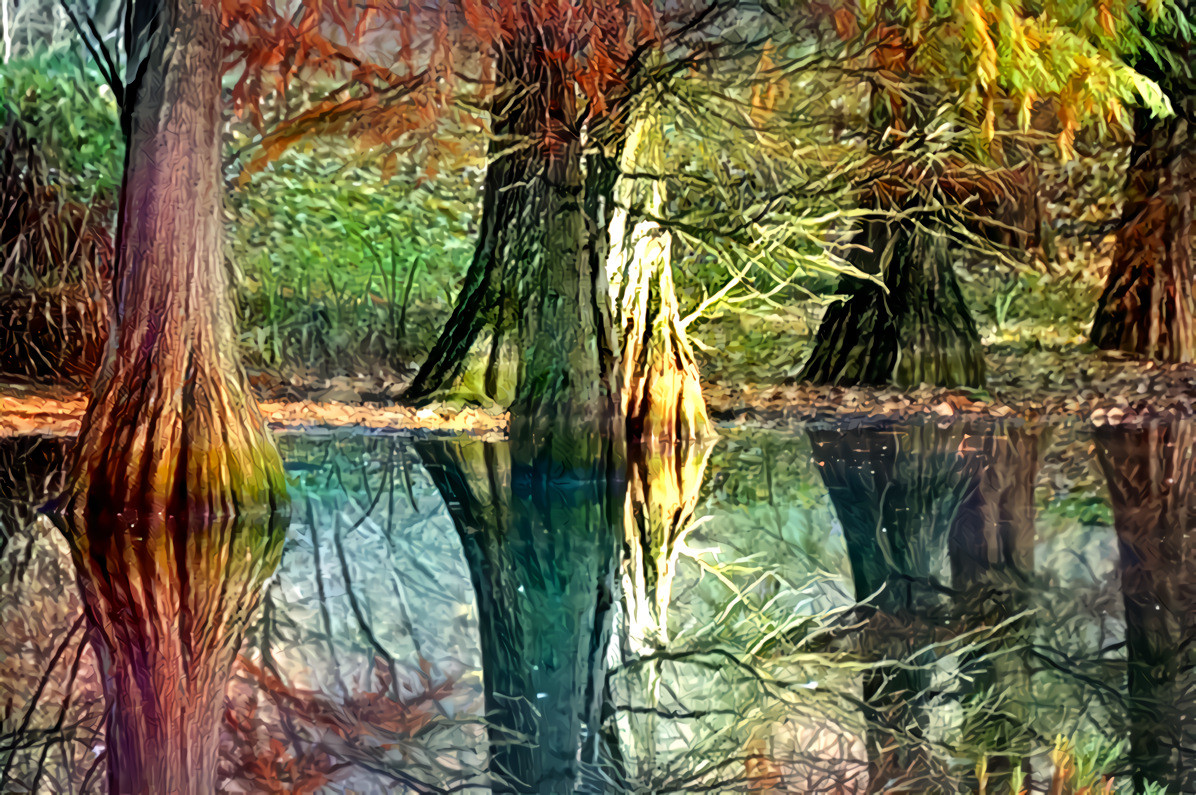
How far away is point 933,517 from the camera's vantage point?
23.5 ft

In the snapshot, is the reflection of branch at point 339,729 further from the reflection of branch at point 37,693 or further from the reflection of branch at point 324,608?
the reflection of branch at point 37,693

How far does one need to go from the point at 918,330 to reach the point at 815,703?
1305 cm

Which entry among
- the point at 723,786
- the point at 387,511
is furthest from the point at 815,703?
the point at 387,511

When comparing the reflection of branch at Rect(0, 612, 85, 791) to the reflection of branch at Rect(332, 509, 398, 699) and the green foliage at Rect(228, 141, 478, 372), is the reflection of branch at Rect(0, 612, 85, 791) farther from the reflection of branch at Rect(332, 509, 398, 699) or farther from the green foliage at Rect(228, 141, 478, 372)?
the green foliage at Rect(228, 141, 478, 372)

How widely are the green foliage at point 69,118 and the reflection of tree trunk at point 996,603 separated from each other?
40.0 ft

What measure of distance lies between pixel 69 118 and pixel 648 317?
30.7 ft

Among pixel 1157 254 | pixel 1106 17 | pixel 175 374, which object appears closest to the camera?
pixel 175 374

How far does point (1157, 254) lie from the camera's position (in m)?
16.0

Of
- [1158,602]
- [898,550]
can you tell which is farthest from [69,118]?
[1158,602]

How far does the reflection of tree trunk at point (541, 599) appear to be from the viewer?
11.1 feet

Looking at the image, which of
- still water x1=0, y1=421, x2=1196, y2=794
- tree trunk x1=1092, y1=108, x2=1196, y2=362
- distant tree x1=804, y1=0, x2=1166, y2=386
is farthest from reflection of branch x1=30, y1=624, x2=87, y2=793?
tree trunk x1=1092, y1=108, x2=1196, y2=362

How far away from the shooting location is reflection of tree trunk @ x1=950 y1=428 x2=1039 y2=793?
Result: 3.24 metres

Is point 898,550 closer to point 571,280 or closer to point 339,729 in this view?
point 339,729

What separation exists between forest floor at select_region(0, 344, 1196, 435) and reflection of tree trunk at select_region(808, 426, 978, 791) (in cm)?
223
